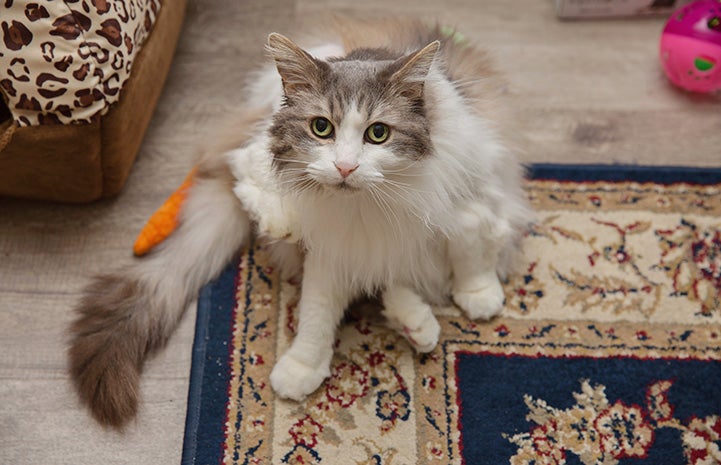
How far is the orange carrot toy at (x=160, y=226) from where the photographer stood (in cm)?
175

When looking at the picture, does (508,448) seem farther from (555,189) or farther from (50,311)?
(50,311)

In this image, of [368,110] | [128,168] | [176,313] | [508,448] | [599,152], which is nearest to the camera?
[368,110]

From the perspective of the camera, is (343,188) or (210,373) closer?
(343,188)

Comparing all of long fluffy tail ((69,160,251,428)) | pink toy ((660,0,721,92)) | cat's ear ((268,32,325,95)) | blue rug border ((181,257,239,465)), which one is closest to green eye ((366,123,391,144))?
cat's ear ((268,32,325,95))

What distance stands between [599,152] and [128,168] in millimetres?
1352

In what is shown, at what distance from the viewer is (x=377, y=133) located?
4.09 feet

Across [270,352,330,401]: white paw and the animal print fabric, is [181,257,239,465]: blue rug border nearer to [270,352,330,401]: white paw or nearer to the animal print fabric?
[270,352,330,401]: white paw

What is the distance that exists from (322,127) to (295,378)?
594 mm

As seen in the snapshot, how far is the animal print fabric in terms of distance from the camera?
1.49 meters

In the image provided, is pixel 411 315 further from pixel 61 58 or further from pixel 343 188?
pixel 61 58

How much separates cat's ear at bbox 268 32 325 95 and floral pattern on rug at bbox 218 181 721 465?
0.66 metres

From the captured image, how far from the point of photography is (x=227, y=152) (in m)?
Result: 1.69

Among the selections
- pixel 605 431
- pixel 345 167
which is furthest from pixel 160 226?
pixel 605 431

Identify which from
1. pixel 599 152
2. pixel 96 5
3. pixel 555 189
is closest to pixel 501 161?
pixel 555 189
